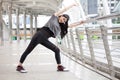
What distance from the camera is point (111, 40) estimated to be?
19.1 ft

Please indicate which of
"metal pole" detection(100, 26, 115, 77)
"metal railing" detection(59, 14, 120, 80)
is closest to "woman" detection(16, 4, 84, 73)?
"metal railing" detection(59, 14, 120, 80)

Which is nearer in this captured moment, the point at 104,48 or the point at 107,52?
the point at 107,52

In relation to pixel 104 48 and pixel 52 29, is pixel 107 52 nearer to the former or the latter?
pixel 104 48

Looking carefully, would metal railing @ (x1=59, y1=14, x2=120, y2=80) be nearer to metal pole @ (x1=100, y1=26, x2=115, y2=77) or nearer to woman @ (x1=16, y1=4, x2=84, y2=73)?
metal pole @ (x1=100, y1=26, x2=115, y2=77)

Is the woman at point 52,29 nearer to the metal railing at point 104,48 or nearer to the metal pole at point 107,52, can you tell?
the metal railing at point 104,48

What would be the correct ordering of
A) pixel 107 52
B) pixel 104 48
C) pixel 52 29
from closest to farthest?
pixel 107 52
pixel 104 48
pixel 52 29

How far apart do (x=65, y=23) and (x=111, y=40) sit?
1.29m

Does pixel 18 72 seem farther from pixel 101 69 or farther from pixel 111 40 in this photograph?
pixel 111 40

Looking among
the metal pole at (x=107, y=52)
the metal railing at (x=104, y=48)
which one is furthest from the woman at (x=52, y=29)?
the metal pole at (x=107, y=52)

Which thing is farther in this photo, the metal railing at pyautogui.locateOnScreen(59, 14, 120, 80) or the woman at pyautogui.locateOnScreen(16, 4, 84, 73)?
the woman at pyautogui.locateOnScreen(16, 4, 84, 73)

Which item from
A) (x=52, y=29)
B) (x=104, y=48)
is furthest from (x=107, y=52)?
(x=52, y=29)

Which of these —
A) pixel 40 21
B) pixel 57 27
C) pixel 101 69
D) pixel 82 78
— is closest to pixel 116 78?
pixel 82 78

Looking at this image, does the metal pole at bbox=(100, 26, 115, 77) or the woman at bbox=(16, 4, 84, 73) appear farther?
the woman at bbox=(16, 4, 84, 73)

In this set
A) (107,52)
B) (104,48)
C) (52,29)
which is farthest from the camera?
(52,29)
